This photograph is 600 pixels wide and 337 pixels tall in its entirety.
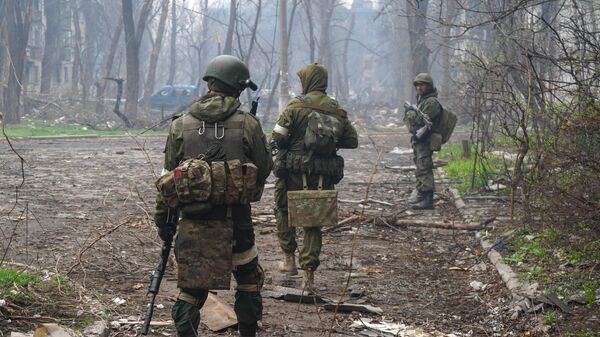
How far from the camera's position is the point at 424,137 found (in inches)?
491

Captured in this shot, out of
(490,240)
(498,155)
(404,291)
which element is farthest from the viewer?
(498,155)

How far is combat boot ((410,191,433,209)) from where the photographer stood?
12.8 metres

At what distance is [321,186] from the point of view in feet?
25.3

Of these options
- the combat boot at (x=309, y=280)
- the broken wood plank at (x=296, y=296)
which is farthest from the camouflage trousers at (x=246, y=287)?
the combat boot at (x=309, y=280)

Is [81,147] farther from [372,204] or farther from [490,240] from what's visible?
[490,240]

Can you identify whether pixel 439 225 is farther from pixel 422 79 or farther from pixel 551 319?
pixel 551 319

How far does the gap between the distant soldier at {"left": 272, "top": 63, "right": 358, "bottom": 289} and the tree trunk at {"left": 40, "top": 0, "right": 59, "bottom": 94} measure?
135 feet

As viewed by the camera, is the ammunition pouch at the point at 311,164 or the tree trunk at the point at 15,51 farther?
the tree trunk at the point at 15,51

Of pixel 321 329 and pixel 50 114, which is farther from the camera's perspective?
pixel 50 114

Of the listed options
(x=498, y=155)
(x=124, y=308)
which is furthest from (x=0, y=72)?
(x=124, y=308)

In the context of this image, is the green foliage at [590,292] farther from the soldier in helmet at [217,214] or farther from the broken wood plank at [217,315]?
the broken wood plank at [217,315]

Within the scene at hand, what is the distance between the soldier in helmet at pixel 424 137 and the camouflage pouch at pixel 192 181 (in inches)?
294

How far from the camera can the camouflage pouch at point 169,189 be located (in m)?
5.02

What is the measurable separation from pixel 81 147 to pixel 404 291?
16719 mm
